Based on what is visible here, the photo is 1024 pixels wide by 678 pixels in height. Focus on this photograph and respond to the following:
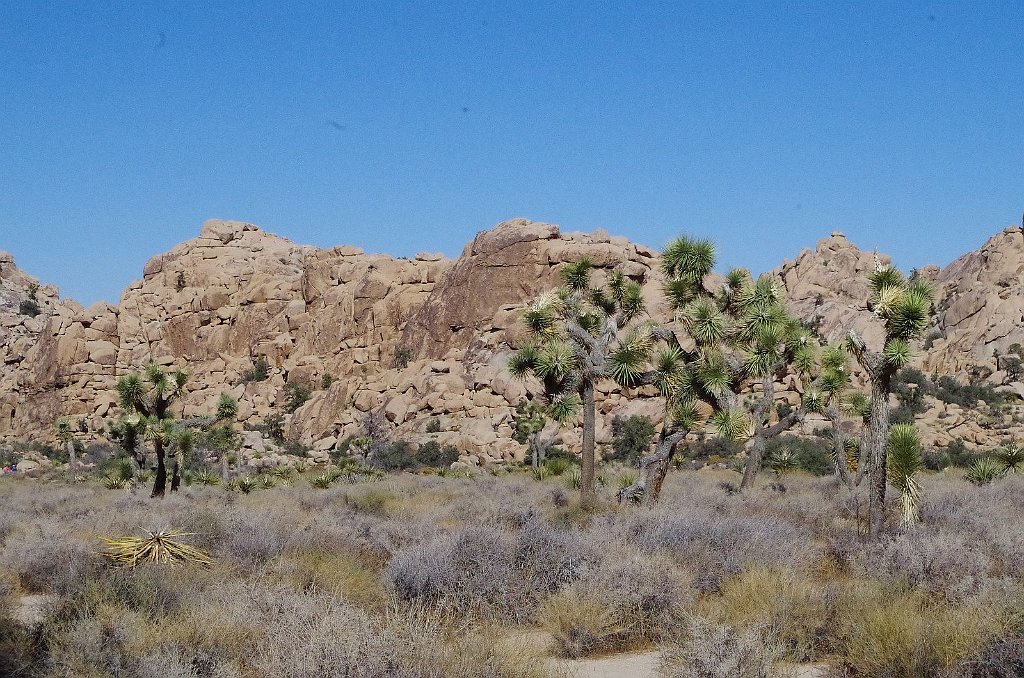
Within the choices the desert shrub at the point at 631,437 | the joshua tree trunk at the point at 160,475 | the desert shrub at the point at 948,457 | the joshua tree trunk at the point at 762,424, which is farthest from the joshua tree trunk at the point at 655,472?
the desert shrub at the point at 631,437

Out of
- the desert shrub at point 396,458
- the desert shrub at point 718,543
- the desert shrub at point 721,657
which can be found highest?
the desert shrub at point 718,543

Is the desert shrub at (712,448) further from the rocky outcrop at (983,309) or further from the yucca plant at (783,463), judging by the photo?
the rocky outcrop at (983,309)

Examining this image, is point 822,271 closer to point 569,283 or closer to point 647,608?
point 569,283

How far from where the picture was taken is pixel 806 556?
989 cm

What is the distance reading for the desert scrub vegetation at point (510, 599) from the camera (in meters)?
5.89

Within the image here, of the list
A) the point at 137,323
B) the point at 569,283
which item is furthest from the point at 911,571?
the point at 137,323

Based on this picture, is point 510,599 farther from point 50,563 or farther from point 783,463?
point 783,463

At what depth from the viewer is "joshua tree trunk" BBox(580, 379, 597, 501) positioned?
1709 cm

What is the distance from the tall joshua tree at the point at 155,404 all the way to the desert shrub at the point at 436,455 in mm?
20590

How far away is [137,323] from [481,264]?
3089 cm

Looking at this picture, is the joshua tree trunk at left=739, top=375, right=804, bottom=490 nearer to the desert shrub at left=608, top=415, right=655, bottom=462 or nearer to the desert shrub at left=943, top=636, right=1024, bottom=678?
the desert shrub at left=943, top=636, right=1024, bottom=678

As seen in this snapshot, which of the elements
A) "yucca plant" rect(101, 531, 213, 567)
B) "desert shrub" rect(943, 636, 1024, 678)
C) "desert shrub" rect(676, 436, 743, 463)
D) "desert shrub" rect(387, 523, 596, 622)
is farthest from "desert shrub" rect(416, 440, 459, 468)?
"desert shrub" rect(943, 636, 1024, 678)

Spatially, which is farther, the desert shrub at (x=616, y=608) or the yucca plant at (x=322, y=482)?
the yucca plant at (x=322, y=482)

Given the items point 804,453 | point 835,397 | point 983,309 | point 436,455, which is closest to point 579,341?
point 835,397
